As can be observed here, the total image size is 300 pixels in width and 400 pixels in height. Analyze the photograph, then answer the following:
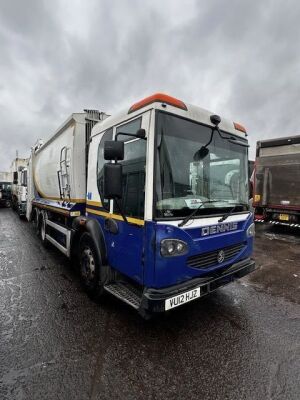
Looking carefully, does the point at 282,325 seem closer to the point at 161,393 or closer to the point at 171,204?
the point at 161,393

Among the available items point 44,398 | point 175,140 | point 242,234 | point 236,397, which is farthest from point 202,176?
point 44,398

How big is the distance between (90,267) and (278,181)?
7651 millimetres

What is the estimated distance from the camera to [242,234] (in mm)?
3432

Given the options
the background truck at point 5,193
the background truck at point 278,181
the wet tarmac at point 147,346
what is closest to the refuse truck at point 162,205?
the wet tarmac at point 147,346

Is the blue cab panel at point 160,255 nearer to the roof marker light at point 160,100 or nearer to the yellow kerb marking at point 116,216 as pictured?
the yellow kerb marking at point 116,216

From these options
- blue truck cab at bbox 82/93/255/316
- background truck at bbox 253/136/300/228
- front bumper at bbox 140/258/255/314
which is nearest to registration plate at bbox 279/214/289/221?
background truck at bbox 253/136/300/228

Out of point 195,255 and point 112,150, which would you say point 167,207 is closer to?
point 195,255

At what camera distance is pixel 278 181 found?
28.4ft

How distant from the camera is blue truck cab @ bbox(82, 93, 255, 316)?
8.29 feet

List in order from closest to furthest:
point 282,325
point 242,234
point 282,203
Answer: point 282,325 → point 242,234 → point 282,203

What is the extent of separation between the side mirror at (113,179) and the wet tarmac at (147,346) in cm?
171

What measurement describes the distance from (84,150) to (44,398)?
133 inches

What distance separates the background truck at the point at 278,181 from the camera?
27.0 feet

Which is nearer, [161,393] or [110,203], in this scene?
[161,393]
